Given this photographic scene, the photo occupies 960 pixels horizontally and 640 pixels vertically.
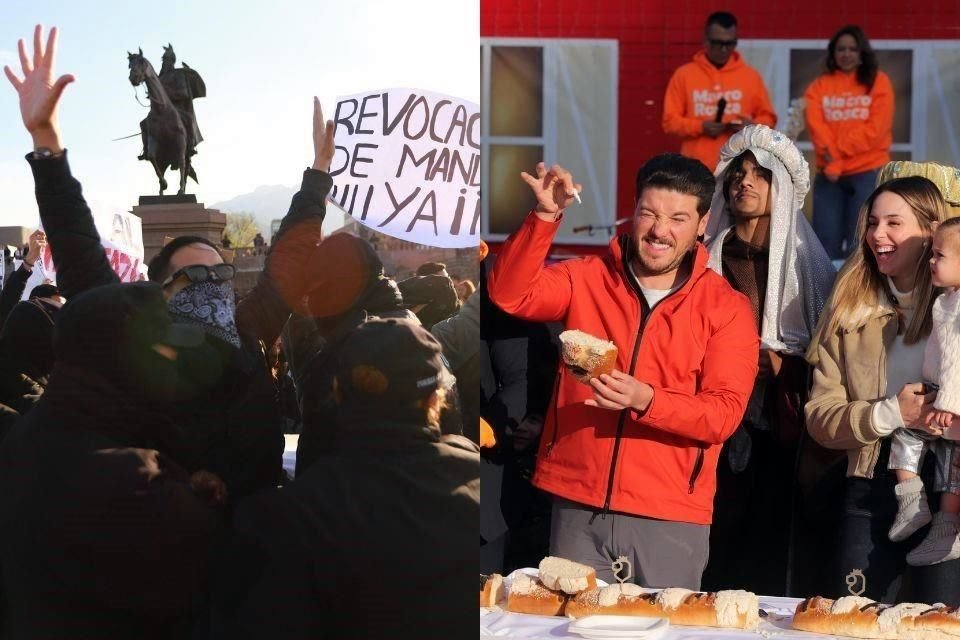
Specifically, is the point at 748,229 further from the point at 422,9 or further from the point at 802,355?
the point at 422,9

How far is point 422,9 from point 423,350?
29.9 inches

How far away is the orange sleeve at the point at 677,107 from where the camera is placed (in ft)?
14.4

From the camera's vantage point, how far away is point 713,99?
14.3 ft

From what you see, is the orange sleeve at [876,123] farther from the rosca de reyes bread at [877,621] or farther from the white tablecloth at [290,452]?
the white tablecloth at [290,452]

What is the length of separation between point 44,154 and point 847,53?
8.74ft

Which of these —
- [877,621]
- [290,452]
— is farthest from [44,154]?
[877,621]

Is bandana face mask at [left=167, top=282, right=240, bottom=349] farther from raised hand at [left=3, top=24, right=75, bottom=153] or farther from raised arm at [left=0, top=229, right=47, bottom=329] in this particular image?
raised hand at [left=3, top=24, right=75, bottom=153]

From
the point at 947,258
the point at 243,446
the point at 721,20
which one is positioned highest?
the point at 721,20

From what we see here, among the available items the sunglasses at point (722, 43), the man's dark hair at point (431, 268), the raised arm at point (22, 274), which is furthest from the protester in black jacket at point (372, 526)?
the sunglasses at point (722, 43)

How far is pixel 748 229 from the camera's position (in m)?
3.82

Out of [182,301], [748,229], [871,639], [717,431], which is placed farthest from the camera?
[748,229]

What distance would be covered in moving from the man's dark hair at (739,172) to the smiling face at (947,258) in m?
0.63

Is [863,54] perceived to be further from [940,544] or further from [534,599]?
[534,599]

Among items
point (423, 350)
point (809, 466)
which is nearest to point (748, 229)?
point (809, 466)
